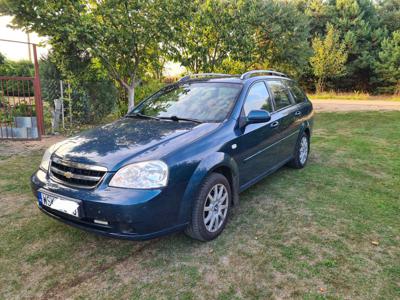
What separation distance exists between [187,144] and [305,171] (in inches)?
116

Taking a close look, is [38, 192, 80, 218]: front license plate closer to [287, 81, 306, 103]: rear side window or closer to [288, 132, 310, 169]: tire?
[288, 132, 310, 169]: tire

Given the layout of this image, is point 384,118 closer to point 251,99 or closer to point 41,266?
point 251,99

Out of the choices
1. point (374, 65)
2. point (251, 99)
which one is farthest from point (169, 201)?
point (374, 65)

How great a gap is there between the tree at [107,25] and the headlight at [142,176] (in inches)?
186

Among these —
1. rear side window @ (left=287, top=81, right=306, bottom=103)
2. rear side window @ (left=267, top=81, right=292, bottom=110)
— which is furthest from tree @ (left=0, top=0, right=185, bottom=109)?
rear side window @ (left=267, top=81, right=292, bottom=110)

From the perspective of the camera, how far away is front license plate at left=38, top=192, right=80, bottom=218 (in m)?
2.50

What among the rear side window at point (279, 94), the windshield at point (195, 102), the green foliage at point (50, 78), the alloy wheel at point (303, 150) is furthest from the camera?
the green foliage at point (50, 78)

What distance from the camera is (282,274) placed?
8.14 ft

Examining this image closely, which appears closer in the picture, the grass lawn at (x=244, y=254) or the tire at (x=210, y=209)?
the grass lawn at (x=244, y=254)

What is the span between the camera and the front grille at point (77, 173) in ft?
8.21

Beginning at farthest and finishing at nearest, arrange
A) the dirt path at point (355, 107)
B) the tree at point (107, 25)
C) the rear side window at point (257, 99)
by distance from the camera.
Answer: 1. the dirt path at point (355, 107)
2. the tree at point (107, 25)
3. the rear side window at point (257, 99)

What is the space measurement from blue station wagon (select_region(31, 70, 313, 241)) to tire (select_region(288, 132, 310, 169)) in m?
0.91

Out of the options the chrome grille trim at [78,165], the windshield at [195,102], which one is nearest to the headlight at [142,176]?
the chrome grille trim at [78,165]

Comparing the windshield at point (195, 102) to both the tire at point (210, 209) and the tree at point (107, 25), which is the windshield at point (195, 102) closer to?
the tire at point (210, 209)
